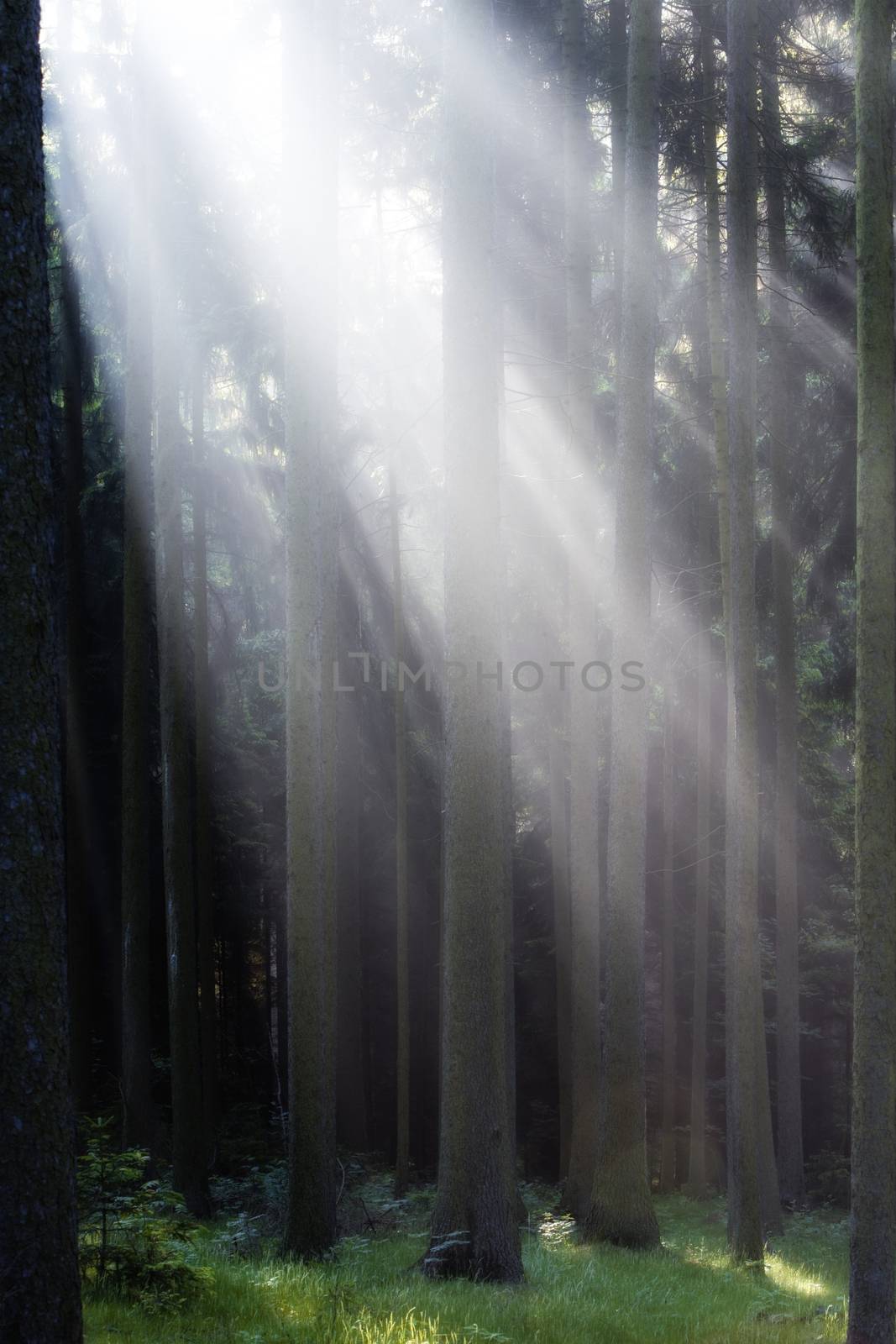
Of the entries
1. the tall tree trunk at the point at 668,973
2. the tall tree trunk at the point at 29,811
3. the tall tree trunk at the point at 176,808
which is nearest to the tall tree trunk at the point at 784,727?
the tall tree trunk at the point at 668,973

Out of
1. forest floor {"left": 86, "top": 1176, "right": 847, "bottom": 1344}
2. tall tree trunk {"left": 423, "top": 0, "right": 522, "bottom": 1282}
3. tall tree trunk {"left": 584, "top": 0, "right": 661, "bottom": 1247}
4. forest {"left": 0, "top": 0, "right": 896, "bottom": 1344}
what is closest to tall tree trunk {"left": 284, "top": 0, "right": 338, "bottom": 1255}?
forest {"left": 0, "top": 0, "right": 896, "bottom": 1344}

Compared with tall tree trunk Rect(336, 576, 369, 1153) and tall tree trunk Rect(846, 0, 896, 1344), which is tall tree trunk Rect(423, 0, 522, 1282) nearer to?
tall tree trunk Rect(846, 0, 896, 1344)

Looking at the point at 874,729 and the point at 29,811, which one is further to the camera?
the point at 874,729

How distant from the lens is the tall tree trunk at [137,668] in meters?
14.6

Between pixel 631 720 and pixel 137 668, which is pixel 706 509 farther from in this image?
pixel 137 668

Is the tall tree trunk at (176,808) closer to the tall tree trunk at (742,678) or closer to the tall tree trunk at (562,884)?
the tall tree trunk at (562,884)

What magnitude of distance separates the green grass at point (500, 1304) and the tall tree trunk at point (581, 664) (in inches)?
114

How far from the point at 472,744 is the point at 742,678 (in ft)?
12.6

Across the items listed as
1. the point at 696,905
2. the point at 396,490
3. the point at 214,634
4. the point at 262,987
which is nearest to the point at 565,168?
the point at 396,490

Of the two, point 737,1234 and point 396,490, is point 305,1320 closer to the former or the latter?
point 737,1234

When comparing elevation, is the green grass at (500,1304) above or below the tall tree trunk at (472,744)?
below

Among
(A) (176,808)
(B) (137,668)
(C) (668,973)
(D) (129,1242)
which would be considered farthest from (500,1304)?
(C) (668,973)

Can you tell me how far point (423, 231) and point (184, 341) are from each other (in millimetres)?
3754

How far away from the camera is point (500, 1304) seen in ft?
23.5
